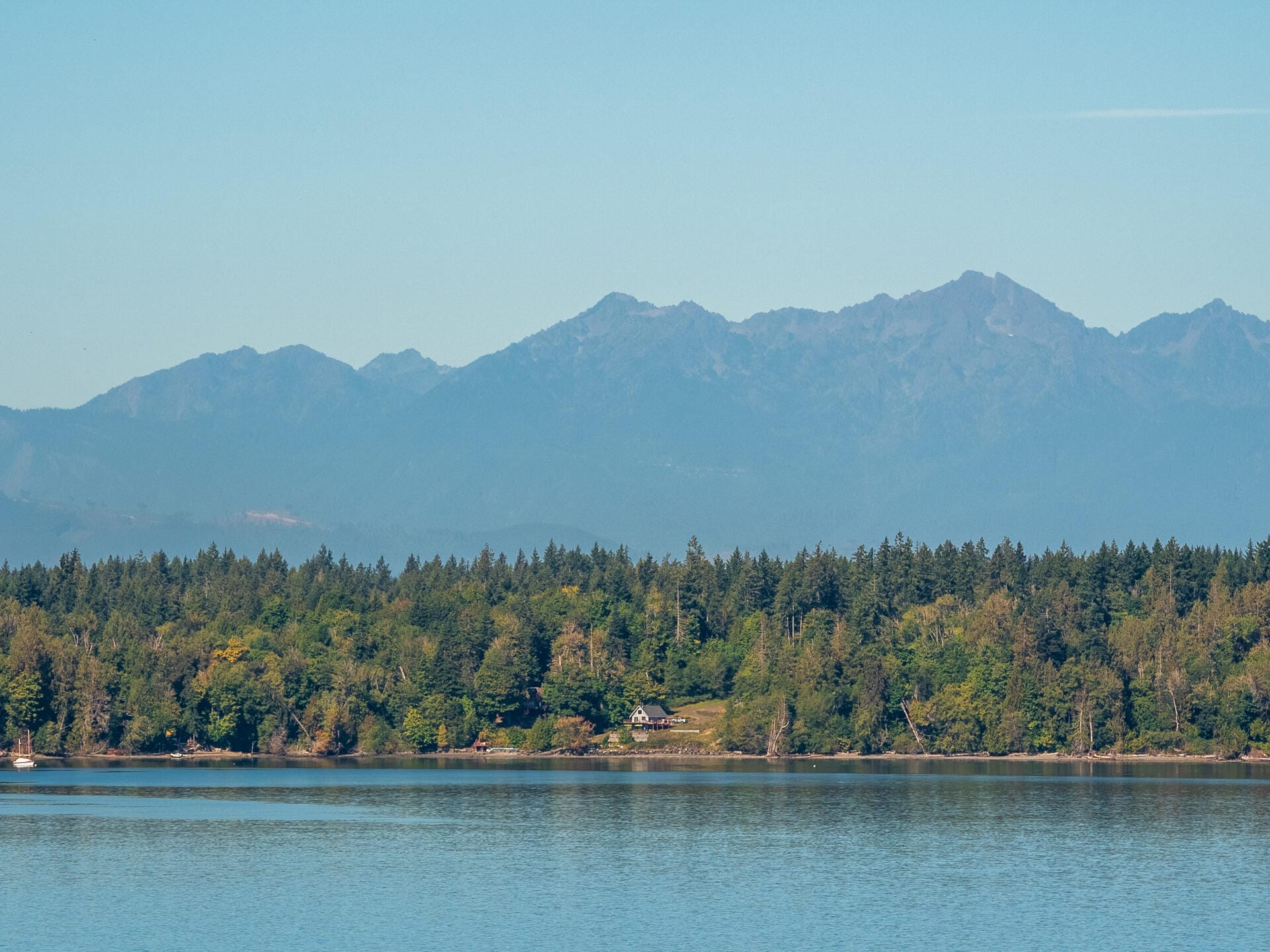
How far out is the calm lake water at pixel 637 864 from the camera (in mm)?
76188

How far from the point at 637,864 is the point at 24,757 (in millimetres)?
100442

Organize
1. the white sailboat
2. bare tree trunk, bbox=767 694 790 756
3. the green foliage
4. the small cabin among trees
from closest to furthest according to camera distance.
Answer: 1. the white sailboat
2. bare tree trunk, bbox=767 694 790 756
3. the green foliage
4. the small cabin among trees

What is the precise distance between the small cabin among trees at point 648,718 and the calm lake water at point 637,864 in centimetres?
4602

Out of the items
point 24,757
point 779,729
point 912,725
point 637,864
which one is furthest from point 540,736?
point 637,864

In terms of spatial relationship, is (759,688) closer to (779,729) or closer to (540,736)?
(779,729)

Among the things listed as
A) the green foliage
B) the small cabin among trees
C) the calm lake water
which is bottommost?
the calm lake water

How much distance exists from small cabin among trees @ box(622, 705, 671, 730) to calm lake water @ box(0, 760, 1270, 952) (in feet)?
151

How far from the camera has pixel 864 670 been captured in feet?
604

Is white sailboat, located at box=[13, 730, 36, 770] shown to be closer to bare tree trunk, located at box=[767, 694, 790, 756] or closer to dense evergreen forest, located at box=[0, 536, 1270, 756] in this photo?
dense evergreen forest, located at box=[0, 536, 1270, 756]

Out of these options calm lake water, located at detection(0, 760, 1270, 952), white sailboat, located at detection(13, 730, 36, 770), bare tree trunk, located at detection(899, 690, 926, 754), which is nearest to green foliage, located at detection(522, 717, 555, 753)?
bare tree trunk, located at detection(899, 690, 926, 754)

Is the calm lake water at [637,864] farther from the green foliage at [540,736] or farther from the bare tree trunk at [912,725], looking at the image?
the green foliage at [540,736]

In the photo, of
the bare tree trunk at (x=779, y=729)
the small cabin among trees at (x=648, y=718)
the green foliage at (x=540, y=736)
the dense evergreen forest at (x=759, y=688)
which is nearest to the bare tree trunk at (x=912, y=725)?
the dense evergreen forest at (x=759, y=688)

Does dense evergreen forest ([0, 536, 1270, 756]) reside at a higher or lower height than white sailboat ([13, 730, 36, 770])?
higher

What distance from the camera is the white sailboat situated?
544 ft
